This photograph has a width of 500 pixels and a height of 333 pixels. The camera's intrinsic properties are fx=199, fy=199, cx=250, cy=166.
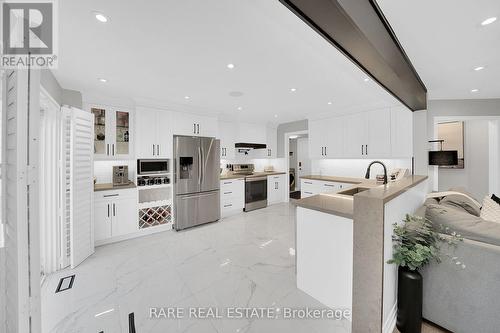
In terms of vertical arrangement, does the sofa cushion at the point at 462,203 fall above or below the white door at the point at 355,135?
below

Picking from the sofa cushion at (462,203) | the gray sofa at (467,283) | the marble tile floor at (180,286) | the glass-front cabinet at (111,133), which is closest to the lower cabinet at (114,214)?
the marble tile floor at (180,286)

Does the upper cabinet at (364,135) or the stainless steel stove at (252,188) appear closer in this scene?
the upper cabinet at (364,135)

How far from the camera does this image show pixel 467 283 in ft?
4.81

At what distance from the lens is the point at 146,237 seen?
3547 millimetres

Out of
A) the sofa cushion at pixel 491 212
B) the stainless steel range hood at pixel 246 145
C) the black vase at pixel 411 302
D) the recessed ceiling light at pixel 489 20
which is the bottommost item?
the black vase at pixel 411 302

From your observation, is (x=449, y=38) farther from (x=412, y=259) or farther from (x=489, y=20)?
(x=412, y=259)

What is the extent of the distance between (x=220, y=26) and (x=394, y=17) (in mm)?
1347

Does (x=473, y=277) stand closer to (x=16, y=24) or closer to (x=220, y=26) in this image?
(x=220, y=26)

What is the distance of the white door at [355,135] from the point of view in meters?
4.18

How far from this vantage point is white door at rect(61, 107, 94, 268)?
2.55m

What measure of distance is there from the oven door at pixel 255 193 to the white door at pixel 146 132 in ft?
7.88

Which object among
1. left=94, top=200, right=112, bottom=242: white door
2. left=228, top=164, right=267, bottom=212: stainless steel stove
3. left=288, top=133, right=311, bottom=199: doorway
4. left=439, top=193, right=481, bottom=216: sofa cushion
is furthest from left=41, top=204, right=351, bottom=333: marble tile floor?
left=288, top=133, right=311, bottom=199: doorway

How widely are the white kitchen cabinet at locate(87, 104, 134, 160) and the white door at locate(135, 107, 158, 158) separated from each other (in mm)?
168

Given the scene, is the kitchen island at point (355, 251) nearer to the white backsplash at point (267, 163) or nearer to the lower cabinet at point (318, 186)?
the lower cabinet at point (318, 186)
